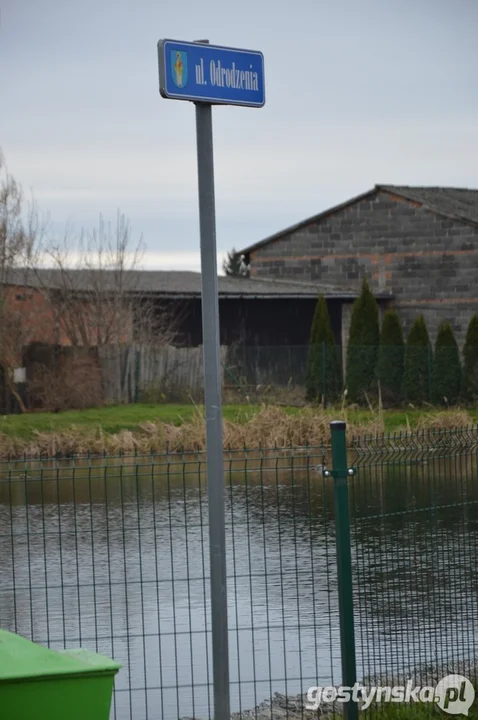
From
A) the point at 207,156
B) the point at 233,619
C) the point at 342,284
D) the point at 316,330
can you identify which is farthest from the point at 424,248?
the point at 207,156

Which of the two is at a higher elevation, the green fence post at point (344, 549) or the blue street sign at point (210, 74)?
the blue street sign at point (210, 74)

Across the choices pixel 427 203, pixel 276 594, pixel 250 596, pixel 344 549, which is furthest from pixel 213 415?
pixel 427 203

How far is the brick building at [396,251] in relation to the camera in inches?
1485

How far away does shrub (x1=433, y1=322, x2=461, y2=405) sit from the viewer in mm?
33750

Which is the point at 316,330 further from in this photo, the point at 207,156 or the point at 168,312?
the point at 207,156

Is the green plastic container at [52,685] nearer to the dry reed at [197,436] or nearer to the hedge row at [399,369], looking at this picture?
the dry reed at [197,436]

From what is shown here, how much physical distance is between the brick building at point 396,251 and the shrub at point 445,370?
3974 millimetres

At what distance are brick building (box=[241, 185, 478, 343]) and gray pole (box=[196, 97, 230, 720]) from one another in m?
32.7

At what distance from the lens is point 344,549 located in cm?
613

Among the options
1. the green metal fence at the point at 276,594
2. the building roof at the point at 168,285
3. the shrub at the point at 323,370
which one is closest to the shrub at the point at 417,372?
the shrub at the point at 323,370

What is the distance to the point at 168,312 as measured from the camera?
39.2 meters

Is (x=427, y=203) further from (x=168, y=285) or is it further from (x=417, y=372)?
(x=168, y=285)

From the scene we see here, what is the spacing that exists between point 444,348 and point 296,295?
5.73 m

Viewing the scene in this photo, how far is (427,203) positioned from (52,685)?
34.7m
